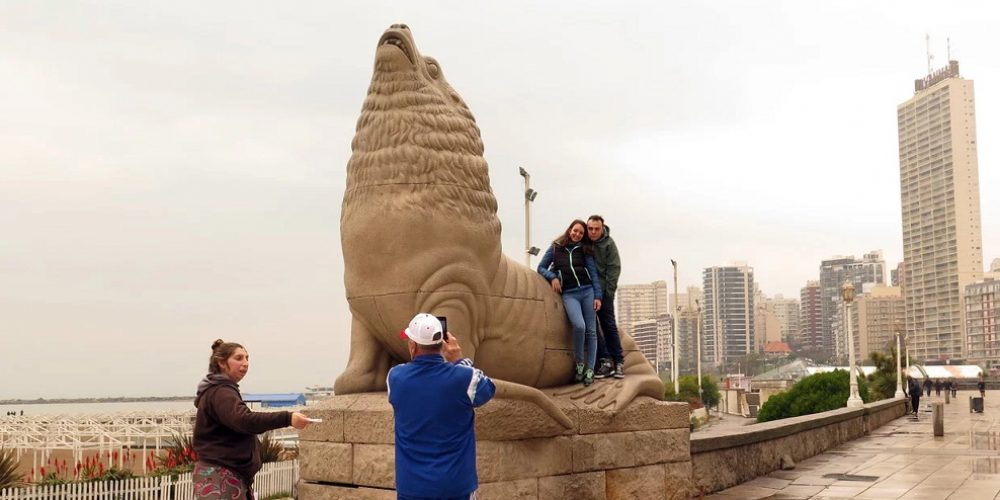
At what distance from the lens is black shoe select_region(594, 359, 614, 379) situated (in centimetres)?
637

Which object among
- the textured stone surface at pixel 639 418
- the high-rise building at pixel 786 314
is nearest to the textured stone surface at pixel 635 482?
the textured stone surface at pixel 639 418

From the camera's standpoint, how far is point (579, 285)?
6.14m

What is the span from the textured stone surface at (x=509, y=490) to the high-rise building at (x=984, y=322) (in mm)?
109758

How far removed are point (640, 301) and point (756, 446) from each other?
82474 millimetres

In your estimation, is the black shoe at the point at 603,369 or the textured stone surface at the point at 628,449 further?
the black shoe at the point at 603,369

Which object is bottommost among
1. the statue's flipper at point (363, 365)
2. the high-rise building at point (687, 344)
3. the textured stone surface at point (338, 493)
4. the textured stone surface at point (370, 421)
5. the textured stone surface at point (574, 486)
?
the high-rise building at point (687, 344)

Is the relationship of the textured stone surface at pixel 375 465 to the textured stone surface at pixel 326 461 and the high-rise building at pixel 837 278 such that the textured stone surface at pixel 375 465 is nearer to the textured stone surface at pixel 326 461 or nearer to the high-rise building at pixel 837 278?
the textured stone surface at pixel 326 461

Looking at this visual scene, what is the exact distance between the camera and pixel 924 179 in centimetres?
10488

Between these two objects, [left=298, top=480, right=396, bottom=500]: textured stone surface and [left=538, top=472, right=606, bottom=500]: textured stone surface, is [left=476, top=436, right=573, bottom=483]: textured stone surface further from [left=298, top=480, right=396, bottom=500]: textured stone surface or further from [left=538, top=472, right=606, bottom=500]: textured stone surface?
[left=298, top=480, right=396, bottom=500]: textured stone surface

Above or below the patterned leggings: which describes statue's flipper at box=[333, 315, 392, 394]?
above

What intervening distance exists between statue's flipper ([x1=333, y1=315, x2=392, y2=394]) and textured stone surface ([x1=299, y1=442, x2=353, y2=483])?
362 mm

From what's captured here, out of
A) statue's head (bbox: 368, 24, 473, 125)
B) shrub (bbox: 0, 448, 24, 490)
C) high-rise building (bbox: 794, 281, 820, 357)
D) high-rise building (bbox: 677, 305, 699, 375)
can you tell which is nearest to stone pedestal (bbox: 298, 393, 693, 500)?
statue's head (bbox: 368, 24, 473, 125)

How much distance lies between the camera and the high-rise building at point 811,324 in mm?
140250

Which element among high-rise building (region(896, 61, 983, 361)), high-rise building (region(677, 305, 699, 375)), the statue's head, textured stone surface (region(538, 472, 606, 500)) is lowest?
high-rise building (region(677, 305, 699, 375))
